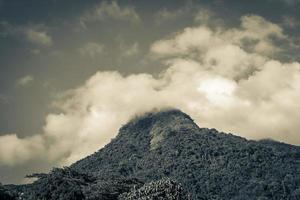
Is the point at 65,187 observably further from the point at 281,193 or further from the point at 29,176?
the point at 281,193

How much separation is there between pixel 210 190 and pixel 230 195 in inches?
272

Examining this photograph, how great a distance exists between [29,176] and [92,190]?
10536mm

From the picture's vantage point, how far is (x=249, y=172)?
194875 mm

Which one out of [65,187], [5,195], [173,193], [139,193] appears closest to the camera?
[173,193]

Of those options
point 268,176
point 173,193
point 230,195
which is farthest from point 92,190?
point 268,176

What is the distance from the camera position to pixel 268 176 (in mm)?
189500

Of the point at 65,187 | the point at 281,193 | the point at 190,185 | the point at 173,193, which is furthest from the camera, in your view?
the point at 190,185

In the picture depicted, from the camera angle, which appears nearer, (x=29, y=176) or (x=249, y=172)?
(x=29, y=176)

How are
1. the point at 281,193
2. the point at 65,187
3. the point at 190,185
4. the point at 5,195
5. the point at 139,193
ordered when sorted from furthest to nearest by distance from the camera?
the point at 190,185 → the point at 281,193 → the point at 65,187 → the point at 5,195 → the point at 139,193

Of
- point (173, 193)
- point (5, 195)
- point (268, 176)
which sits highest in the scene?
point (268, 176)

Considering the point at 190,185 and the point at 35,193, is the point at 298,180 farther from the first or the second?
the point at 35,193

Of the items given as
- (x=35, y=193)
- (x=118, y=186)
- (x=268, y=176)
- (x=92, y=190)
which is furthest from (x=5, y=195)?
(x=268, y=176)

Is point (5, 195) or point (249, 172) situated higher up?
point (249, 172)

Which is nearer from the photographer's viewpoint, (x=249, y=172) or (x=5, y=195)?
(x=5, y=195)
